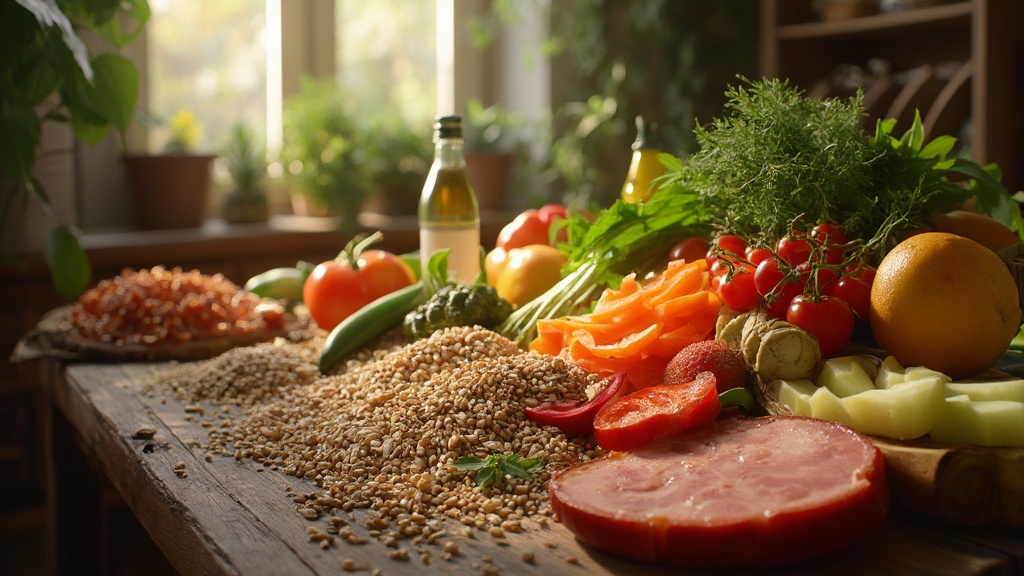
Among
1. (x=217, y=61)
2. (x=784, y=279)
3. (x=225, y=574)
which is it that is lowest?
(x=225, y=574)

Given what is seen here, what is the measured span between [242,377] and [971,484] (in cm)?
98

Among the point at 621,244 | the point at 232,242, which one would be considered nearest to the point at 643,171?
the point at 621,244

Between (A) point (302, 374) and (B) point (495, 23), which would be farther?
(B) point (495, 23)

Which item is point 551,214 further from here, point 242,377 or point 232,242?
point 232,242

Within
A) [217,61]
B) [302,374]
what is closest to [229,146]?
[217,61]

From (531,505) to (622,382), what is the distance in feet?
0.75

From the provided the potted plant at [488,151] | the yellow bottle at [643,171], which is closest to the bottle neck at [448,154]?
the yellow bottle at [643,171]

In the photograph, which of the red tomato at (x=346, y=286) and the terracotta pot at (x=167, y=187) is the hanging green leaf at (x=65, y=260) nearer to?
the red tomato at (x=346, y=286)

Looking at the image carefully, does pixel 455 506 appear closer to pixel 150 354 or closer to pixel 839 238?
pixel 839 238

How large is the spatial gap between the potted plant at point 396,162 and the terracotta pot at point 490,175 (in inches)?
9.4

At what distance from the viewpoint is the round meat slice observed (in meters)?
0.72

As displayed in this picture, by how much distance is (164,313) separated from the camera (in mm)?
1639

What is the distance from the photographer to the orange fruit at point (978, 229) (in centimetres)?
112

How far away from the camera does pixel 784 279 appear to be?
3.15 ft
